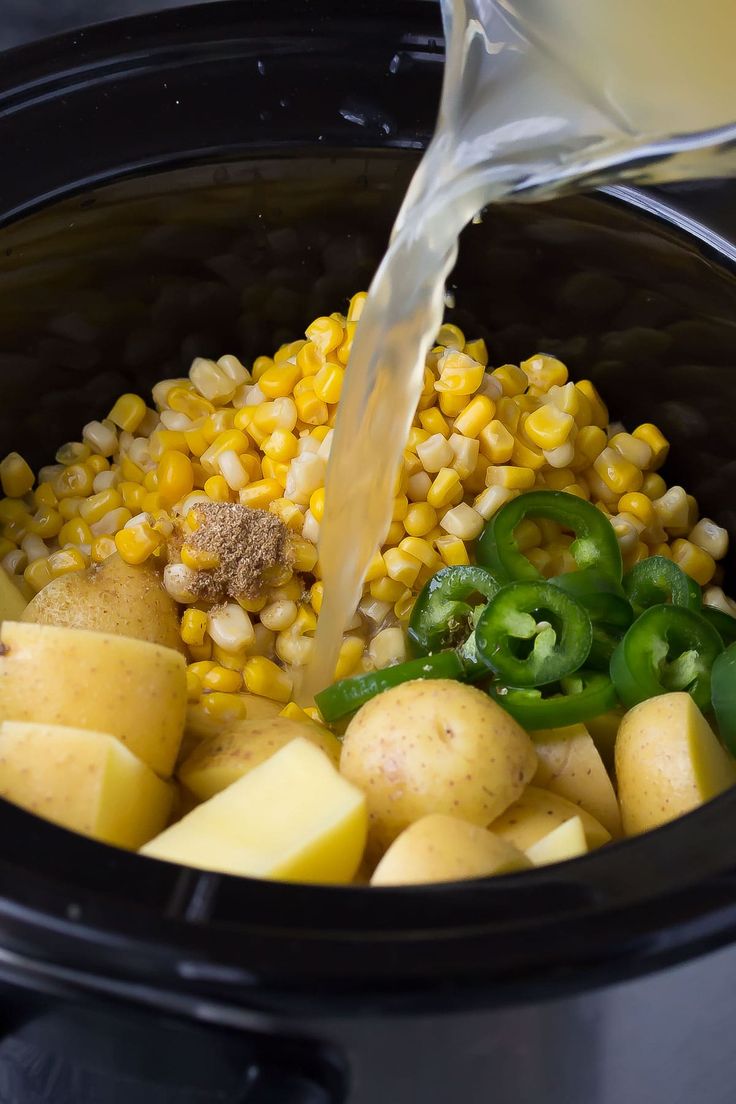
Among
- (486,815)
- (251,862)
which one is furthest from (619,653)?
(251,862)

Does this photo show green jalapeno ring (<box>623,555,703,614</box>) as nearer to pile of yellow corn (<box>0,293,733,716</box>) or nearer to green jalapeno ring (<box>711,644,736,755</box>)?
pile of yellow corn (<box>0,293,733,716</box>)

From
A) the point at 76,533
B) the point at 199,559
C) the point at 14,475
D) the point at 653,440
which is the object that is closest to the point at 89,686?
the point at 199,559

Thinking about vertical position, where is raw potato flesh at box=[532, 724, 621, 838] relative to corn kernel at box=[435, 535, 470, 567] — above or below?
below

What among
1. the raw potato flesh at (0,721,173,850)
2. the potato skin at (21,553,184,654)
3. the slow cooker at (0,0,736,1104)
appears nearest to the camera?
the slow cooker at (0,0,736,1104)

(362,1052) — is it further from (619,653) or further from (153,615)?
(153,615)

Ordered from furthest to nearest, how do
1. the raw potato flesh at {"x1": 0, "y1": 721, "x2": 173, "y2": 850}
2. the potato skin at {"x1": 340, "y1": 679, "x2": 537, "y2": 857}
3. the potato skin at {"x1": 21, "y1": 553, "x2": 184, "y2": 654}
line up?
the potato skin at {"x1": 21, "y1": 553, "x2": 184, "y2": 654} < the potato skin at {"x1": 340, "y1": 679, "x2": 537, "y2": 857} < the raw potato flesh at {"x1": 0, "y1": 721, "x2": 173, "y2": 850}

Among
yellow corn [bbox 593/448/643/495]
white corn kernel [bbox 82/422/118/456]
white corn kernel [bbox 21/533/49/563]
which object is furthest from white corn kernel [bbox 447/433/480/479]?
white corn kernel [bbox 21/533/49/563]

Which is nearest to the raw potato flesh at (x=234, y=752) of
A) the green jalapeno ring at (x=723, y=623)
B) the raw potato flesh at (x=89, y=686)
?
the raw potato flesh at (x=89, y=686)

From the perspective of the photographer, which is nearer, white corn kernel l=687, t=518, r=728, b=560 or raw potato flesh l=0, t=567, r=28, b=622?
raw potato flesh l=0, t=567, r=28, b=622
